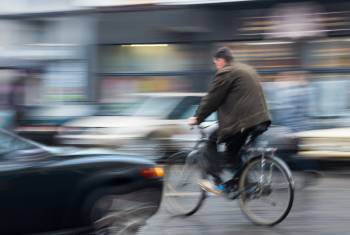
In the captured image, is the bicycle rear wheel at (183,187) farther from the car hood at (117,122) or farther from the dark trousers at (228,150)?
the car hood at (117,122)

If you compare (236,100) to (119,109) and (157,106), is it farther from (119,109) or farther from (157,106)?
(119,109)

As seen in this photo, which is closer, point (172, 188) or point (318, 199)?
point (172, 188)

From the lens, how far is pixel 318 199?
8352mm

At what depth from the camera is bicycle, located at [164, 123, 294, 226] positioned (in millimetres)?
6660

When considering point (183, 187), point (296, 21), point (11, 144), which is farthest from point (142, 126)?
point (11, 144)

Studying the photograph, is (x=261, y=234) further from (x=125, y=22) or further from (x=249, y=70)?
(x=125, y=22)

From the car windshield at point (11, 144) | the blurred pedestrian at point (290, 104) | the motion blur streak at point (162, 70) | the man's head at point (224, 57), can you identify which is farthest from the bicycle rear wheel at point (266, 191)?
the blurred pedestrian at point (290, 104)

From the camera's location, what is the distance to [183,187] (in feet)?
24.3

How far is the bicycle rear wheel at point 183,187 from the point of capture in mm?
7297

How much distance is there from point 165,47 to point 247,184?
1175 cm

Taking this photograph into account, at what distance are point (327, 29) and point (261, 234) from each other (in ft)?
34.6

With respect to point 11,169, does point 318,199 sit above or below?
below

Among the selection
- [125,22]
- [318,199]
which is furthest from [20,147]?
[125,22]

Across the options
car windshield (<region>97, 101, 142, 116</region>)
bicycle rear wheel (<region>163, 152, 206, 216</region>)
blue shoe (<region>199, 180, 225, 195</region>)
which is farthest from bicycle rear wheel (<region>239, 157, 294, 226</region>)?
car windshield (<region>97, 101, 142, 116</region>)
